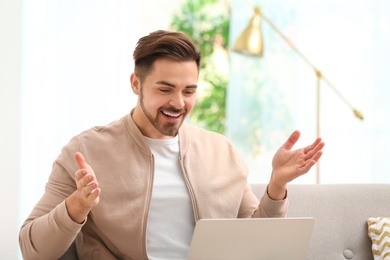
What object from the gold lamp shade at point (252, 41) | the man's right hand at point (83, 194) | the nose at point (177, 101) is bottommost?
the man's right hand at point (83, 194)

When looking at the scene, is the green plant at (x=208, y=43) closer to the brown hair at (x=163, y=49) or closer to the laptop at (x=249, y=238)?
the brown hair at (x=163, y=49)

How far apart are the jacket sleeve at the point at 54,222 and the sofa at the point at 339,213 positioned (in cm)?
70

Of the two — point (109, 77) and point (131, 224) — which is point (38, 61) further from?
point (131, 224)

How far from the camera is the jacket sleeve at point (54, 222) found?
1.92 metres

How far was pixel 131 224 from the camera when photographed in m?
2.11

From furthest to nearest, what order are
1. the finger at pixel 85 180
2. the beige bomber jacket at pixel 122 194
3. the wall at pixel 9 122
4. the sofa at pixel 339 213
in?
the wall at pixel 9 122, the sofa at pixel 339 213, the beige bomber jacket at pixel 122 194, the finger at pixel 85 180

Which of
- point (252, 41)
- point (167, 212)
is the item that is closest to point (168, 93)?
point (167, 212)

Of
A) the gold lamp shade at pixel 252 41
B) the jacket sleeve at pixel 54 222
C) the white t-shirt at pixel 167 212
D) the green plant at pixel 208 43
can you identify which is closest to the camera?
the jacket sleeve at pixel 54 222

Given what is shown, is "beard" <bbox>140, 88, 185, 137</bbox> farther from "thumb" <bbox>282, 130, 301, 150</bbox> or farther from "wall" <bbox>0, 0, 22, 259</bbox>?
"wall" <bbox>0, 0, 22, 259</bbox>

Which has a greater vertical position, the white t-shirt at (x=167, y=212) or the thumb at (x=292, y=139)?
the thumb at (x=292, y=139)

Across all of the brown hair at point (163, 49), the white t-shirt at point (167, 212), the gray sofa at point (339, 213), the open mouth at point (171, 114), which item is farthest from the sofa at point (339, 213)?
the brown hair at point (163, 49)

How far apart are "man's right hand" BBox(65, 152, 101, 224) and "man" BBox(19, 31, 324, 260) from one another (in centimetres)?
13

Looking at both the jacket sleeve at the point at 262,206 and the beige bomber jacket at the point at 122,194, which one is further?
the jacket sleeve at the point at 262,206

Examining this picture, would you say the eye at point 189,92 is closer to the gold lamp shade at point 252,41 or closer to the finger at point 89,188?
the finger at point 89,188
